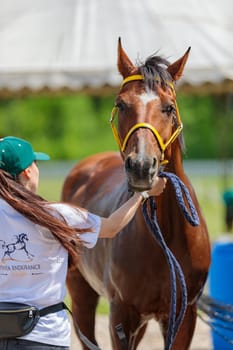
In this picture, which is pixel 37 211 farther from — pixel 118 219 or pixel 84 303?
pixel 84 303

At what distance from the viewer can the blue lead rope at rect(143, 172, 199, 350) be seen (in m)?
4.41

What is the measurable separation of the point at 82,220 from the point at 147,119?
69 centimetres

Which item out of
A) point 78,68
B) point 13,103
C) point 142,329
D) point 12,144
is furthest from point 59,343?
point 13,103

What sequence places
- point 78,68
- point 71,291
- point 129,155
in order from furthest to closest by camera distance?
point 78,68 → point 71,291 → point 129,155

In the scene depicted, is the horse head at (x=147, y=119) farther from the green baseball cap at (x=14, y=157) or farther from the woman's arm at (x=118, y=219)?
the green baseball cap at (x=14, y=157)

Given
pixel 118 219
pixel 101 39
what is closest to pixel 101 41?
pixel 101 39

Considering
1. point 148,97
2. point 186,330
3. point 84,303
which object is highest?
point 148,97

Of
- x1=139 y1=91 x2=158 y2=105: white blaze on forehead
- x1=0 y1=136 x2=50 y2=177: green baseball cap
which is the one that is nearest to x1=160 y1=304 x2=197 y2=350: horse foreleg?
x1=139 y1=91 x2=158 y2=105: white blaze on forehead

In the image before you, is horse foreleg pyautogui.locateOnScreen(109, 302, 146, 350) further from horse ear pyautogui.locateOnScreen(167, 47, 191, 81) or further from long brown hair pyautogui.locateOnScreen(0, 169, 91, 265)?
horse ear pyautogui.locateOnScreen(167, 47, 191, 81)

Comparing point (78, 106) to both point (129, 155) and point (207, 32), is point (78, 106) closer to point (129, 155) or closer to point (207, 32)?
point (207, 32)

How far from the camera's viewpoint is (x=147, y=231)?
470cm

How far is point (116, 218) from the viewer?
3828 millimetres

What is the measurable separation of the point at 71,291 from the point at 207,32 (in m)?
3.39

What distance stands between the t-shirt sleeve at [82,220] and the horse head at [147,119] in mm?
276
